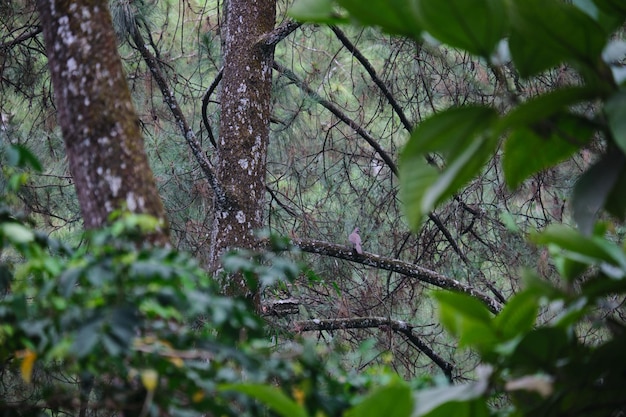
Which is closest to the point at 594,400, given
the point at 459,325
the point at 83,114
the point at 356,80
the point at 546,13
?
the point at 459,325

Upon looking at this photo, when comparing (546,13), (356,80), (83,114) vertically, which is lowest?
(546,13)

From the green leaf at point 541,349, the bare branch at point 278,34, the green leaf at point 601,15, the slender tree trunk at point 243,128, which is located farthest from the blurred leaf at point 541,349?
the bare branch at point 278,34

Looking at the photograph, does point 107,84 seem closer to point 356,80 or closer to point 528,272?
point 528,272

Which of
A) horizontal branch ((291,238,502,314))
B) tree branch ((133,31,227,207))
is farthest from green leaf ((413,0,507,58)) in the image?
horizontal branch ((291,238,502,314))

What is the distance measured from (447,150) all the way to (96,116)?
2.11 ft

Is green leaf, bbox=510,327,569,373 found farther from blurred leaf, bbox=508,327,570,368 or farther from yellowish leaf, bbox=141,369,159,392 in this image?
yellowish leaf, bbox=141,369,159,392

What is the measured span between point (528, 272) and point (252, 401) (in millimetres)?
329

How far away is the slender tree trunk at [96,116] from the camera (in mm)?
1144

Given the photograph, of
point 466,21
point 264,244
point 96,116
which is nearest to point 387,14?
point 466,21

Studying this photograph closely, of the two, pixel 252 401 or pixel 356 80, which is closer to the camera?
pixel 252 401

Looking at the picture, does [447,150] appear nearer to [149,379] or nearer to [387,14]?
[387,14]

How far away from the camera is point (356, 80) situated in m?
5.87

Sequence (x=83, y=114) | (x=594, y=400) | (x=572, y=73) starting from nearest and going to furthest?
(x=594, y=400) → (x=83, y=114) → (x=572, y=73)

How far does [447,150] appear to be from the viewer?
0.78 meters
